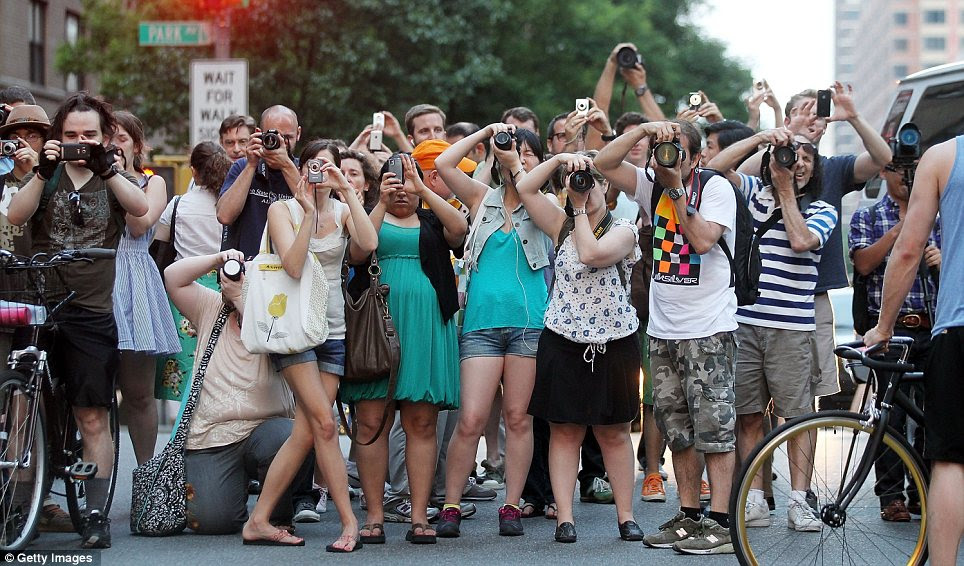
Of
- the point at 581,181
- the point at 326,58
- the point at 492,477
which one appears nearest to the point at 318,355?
the point at 581,181

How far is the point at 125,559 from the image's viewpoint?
6.44 m

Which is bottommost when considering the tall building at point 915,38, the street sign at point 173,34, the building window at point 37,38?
the street sign at point 173,34

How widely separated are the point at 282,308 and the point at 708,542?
8.01 ft

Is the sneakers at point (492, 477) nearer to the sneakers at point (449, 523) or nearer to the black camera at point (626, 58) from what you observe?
the sneakers at point (449, 523)

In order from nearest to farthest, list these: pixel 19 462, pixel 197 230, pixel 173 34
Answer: pixel 19 462 → pixel 197 230 → pixel 173 34

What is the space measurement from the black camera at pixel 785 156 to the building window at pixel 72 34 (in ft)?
91.0

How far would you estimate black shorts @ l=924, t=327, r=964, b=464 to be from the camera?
4.94 metres

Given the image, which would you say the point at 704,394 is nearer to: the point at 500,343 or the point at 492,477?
the point at 500,343

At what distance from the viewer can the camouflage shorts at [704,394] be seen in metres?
6.74

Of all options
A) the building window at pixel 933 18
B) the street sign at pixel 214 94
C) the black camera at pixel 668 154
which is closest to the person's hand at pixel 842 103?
the black camera at pixel 668 154

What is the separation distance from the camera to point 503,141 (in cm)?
715

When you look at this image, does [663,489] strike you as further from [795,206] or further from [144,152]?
[144,152]

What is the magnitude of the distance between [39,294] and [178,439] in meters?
1.30

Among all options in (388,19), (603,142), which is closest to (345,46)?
(388,19)
